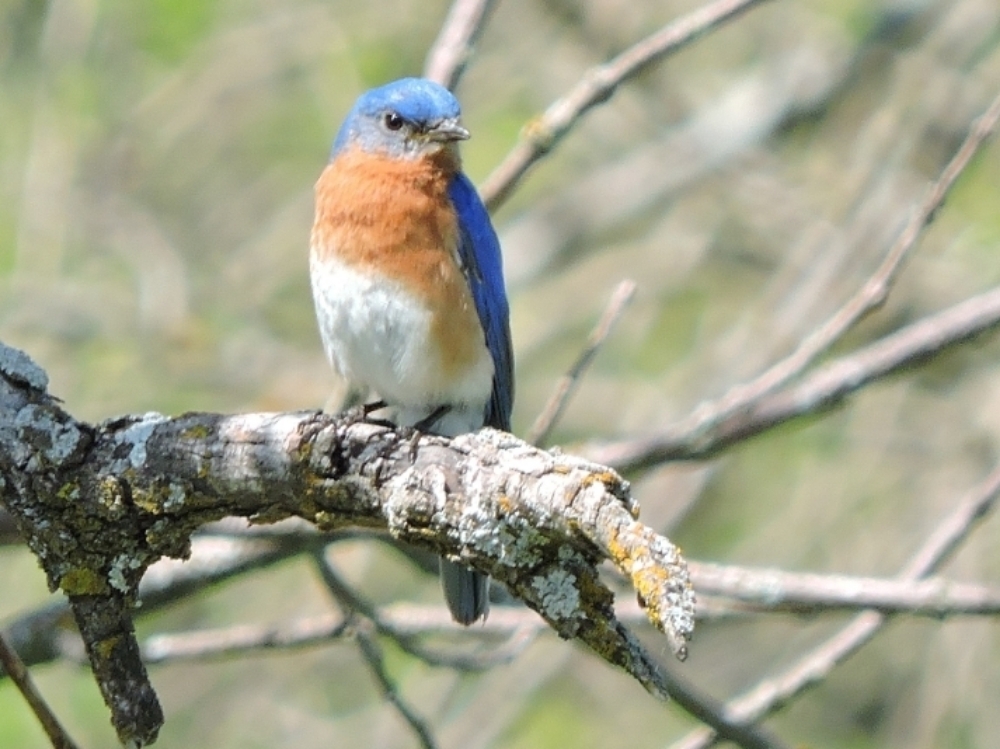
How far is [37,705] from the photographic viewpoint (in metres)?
2.87

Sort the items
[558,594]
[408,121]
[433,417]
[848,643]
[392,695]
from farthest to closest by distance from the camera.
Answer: [408,121], [433,417], [848,643], [392,695], [558,594]

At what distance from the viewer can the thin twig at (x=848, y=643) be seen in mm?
4262

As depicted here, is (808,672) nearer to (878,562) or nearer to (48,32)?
(878,562)

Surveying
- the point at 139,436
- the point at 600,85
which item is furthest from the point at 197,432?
the point at 600,85

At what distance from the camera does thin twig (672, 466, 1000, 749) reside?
14.0 ft

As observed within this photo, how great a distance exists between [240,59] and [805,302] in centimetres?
392

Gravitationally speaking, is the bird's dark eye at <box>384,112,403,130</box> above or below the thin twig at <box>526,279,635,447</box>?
above

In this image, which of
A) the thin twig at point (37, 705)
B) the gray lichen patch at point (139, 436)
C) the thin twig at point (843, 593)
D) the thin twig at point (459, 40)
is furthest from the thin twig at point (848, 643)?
the thin twig at point (459, 40)

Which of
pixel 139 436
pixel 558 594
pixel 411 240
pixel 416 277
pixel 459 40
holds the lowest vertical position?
pixel 558 594

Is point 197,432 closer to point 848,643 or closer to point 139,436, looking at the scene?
point 139,436

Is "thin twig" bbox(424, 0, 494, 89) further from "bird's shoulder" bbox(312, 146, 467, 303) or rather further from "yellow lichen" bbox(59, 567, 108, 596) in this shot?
"yellow lichen" bbox(59, 567, 108, 596)

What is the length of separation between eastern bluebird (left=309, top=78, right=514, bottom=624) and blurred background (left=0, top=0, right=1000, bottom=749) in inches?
69.6

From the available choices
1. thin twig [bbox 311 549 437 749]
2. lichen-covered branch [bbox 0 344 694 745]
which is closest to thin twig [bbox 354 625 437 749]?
thin twig [bbox 311 549 437 749]

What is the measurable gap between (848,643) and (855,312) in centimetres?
105
